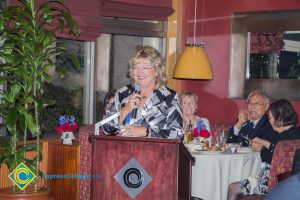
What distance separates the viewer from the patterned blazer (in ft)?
12.6

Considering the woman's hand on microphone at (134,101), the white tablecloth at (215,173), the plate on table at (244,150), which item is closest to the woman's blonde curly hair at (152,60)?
the woman's hand on microphone at (134,101)

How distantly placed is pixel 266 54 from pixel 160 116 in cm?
325

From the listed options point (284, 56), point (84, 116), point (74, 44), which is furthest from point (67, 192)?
point (284, 56)

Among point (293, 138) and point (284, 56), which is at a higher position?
point (284, 56)

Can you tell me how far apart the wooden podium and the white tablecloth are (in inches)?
60.9

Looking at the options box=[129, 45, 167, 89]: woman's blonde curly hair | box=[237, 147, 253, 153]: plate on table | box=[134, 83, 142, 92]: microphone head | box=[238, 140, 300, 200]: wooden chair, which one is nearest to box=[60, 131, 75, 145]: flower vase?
box=[237, 147, 253, 153]: plate on table

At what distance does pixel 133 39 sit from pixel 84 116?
47.7 inches

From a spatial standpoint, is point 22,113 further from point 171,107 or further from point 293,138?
point 293,138

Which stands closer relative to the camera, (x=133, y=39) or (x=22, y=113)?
(x=22, y=113)

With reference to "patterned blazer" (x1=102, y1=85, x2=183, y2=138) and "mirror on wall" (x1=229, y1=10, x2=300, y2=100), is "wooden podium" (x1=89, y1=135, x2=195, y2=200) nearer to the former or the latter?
"patterned blazer" (x1=102, y1=85, x2=183, y2=138)

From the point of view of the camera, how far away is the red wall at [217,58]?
7195 mm

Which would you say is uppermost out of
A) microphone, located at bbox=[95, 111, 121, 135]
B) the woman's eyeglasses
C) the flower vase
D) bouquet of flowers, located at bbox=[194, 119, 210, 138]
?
the woman's eyeglasses

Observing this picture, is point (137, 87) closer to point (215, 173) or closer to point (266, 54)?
point (215, 173)

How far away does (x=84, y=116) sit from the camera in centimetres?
707
